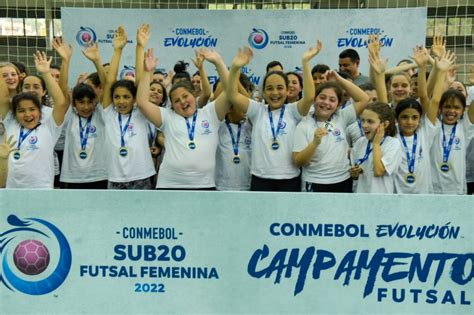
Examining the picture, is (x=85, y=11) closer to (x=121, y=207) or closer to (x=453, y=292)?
(x=121, y=207)

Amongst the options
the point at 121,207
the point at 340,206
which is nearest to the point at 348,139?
the point at 340,206

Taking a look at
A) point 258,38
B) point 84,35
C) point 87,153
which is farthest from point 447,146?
point 84,35

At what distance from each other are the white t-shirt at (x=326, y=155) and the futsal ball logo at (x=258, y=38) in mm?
3957

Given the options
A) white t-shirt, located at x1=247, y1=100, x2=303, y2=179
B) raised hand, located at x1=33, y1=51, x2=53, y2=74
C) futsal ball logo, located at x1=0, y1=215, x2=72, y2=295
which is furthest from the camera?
raised hand, located at x1=33, y1=51, x2=53, y2=74

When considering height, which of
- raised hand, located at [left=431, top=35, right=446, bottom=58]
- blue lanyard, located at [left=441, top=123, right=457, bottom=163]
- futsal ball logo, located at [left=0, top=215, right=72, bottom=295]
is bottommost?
futsal ball logo, located at [left=0, top=215, right=72, bottom=295]

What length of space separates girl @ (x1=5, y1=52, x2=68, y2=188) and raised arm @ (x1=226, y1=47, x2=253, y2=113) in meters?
1.43

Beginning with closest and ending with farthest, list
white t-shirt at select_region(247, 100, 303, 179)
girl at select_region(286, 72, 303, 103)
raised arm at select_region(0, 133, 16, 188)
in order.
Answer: raised arm at select_region(0, 133, 16, 188)
white t-shirt at select_region(247, 100, 303, 179)
girl at select_region(286, 72, 303, 103)

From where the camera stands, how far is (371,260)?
126 inches

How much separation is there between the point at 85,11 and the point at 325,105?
5.07m

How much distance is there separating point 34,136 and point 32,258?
4.10ft

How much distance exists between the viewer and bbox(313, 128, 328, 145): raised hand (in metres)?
3.78

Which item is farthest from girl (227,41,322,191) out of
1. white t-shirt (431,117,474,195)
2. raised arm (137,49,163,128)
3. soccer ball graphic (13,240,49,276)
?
soccer ball graphic (13,240,49,276)

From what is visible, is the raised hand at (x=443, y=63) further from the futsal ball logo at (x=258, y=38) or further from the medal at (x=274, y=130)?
the futsal ball logo at (x=258, y=38)

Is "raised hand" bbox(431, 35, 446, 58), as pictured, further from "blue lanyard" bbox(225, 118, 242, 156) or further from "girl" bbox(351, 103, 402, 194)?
"blue lanyard" bbox(225, 118, 242, 156)
